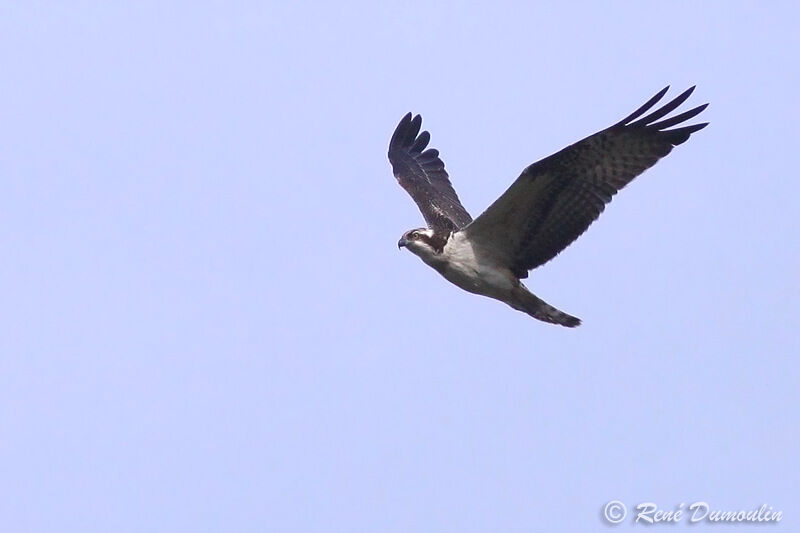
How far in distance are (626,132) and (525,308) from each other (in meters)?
2.00

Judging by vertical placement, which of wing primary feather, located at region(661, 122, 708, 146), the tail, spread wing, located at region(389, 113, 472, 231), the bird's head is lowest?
the tail

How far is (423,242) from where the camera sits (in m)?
12.1

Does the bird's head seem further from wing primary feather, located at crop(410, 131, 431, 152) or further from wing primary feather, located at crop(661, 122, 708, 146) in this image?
wing primary feather, located at crop(410, 131, 431, 152)

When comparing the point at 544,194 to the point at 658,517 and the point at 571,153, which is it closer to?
the point at 571,153

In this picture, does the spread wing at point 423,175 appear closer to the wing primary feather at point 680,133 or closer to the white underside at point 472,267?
the white underside at point 472,267

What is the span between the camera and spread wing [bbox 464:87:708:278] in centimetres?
1111

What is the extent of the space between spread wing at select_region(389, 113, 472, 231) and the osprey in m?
1.48

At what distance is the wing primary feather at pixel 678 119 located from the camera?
35.8 feet

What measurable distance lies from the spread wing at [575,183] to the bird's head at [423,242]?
1.15 feet

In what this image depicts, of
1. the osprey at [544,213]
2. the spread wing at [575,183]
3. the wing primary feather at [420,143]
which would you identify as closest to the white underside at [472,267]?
the osprey at [544,213]

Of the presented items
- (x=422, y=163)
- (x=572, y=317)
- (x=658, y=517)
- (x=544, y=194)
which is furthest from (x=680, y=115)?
(x=422, y=163)

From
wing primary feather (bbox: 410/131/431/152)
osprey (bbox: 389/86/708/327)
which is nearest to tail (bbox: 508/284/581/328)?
osprey (bbox: 389/86/708/327)

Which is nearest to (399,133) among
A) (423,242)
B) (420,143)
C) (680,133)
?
(420,143)

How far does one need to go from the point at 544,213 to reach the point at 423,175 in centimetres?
429
